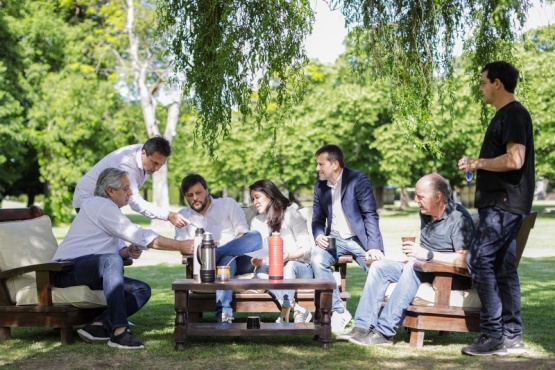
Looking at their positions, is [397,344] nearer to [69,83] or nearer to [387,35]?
[387,35]

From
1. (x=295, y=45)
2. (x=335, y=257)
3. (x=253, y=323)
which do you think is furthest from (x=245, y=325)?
(x=295, y=45)

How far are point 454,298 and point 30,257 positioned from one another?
3.21 meters

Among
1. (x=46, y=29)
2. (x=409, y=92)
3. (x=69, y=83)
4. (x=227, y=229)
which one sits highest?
(x=46, y=29)

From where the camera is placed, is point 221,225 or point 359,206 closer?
point 359,206

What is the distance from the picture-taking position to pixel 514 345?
18.1 feet

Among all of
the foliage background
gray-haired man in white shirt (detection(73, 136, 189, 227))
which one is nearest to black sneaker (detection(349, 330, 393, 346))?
gray-haired man in white shirt (detection(73, 136, 189, 227))

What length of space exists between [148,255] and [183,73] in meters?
11.5

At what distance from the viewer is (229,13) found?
21.8 feet

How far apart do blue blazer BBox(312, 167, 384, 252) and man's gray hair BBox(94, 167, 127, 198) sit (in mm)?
1942

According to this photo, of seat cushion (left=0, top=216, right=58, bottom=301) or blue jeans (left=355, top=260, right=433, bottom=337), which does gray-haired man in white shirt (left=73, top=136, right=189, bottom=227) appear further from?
blue jeans (left=355, top=260, right=433, bottom=337)

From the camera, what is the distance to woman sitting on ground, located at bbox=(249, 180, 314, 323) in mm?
6906

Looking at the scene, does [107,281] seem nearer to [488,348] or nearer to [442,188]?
[442,188]

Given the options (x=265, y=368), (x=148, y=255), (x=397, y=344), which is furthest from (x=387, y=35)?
→ (x=148, y=255)

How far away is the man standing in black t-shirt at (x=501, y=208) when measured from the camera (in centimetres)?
529
